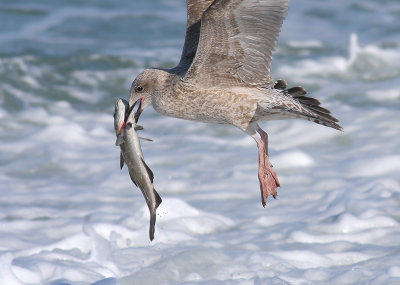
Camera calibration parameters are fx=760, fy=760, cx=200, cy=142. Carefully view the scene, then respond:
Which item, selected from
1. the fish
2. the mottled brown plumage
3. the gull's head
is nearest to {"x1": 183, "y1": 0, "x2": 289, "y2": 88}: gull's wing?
the mottled brown plumage

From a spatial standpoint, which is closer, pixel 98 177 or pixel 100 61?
pixel 98 177

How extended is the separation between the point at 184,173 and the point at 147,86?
2425 mm

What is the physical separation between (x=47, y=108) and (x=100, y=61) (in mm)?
1941

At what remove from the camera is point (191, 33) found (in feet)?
17.7

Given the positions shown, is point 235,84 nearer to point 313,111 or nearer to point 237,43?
point 237,43

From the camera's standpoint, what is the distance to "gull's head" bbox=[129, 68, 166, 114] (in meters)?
5.04

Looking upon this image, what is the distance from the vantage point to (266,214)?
6406mm

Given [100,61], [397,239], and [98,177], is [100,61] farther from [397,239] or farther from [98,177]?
[397,239]

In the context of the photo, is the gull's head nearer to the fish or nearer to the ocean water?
the fish

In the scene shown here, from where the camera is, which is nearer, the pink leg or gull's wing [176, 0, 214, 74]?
the pink leg

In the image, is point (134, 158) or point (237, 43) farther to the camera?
point (237, 43)

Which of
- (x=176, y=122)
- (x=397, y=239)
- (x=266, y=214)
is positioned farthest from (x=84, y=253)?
(x=176, y=122)

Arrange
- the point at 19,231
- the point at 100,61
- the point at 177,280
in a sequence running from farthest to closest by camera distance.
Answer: the point at 100,61 < the point at 19,231 < the point at 177,280

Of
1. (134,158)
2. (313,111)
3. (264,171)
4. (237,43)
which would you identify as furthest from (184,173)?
(134,158)
